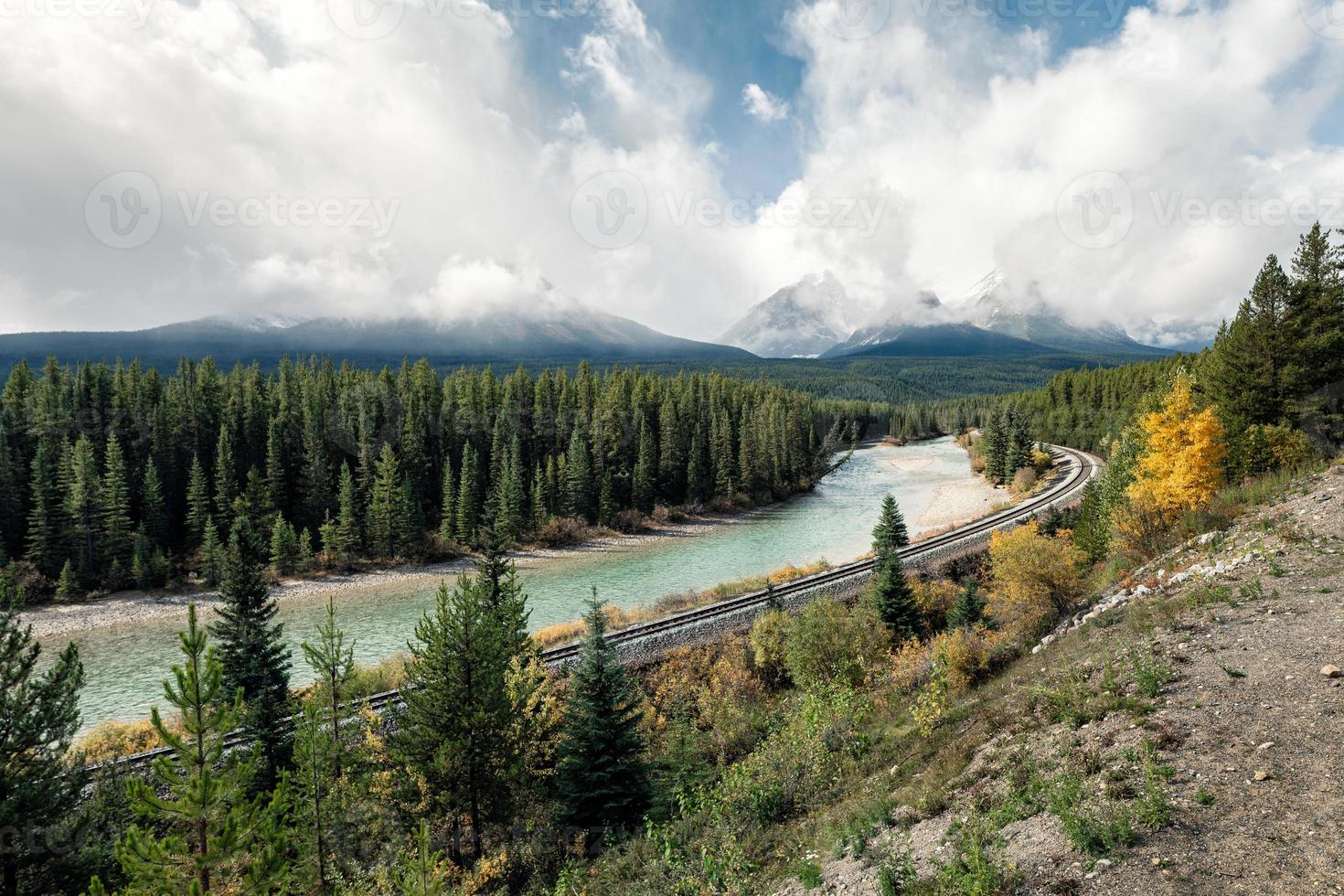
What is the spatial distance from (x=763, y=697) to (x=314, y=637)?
31061mm

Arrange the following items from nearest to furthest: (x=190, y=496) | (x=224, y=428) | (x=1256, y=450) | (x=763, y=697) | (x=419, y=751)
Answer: (x=419, y=751) → (x=1256, y=450) → (x=763, y=697) → (x=190, y=496) → (x=224, y=428)

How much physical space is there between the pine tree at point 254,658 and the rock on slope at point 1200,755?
18527mm

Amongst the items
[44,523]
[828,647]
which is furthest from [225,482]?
[828,647]

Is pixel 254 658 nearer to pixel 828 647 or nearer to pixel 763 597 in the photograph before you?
pixel 828 647

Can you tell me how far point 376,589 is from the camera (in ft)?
170

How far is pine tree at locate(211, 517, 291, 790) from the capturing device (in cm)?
2017

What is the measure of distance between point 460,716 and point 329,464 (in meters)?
61.1

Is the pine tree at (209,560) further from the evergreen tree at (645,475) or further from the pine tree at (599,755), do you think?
the pine tree at (599,755)

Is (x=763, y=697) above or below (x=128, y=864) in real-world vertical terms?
below

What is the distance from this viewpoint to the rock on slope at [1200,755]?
23.2 ft

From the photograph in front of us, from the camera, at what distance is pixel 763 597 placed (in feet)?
113

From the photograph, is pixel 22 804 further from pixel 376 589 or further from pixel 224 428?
pixel 224 428

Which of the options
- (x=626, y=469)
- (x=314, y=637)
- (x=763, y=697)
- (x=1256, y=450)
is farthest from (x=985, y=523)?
(x=314, y=637)

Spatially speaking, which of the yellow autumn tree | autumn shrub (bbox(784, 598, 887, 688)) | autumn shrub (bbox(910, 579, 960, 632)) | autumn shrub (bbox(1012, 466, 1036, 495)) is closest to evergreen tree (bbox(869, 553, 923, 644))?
autumn shrub (bbox(910, 579, 960, 632))
